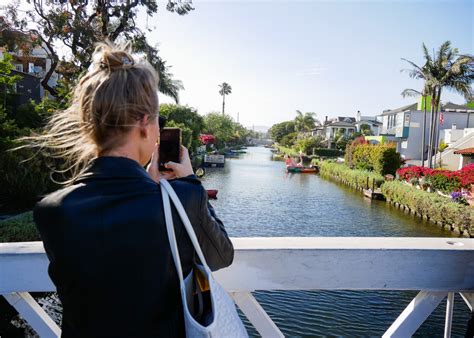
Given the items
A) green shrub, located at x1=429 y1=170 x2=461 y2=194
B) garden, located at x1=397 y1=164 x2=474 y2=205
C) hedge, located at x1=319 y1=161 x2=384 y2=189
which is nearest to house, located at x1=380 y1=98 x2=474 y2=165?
hedge, located at x1=319 y1=161 x2=384 y2=189

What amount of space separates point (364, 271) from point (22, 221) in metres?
8.70

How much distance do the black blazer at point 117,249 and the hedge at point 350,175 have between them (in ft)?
83.9

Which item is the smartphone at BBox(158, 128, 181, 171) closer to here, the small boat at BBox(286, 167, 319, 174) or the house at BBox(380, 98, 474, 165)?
the small boat at BBox(286, 167, 319, 174)

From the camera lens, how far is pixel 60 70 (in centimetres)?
1661

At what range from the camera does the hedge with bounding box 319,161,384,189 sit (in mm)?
25472

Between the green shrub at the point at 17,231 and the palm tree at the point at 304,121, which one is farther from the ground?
the palm tree at the point at 304,121

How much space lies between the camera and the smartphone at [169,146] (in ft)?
3.90

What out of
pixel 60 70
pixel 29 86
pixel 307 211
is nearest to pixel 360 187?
pixel 307 211

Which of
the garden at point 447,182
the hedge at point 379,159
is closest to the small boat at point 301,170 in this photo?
the hedge at point 379,159

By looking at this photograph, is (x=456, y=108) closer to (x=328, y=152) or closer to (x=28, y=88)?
(x=328, y=152)

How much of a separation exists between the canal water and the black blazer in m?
6.20

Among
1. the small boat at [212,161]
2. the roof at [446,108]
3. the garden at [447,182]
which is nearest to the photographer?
the garden at [447,182]

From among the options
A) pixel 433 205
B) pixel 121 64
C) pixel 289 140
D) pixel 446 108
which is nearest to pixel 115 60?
pixel 121 64

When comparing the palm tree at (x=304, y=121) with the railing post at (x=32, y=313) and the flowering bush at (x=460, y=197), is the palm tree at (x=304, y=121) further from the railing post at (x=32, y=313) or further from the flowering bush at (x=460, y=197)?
the railing post at (x=32, y=313)
